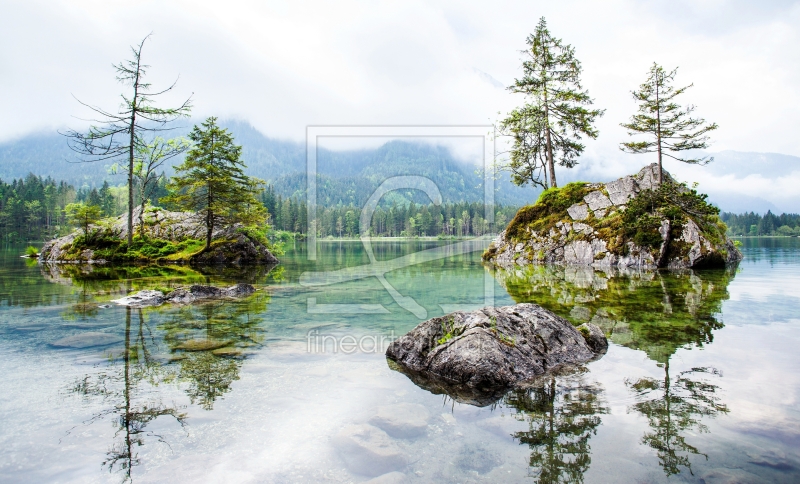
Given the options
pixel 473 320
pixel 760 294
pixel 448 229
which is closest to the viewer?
pixel 473 320

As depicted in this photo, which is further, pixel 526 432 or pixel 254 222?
pixel 254 222

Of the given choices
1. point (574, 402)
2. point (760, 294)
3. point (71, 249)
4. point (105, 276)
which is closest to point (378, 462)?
point (574, 402)

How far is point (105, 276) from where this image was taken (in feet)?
68.5

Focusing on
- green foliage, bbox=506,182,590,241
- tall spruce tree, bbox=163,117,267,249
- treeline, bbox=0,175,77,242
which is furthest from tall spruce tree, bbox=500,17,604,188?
treeline, bbox=0,175,77,242

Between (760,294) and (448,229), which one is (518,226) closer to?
(760,294)

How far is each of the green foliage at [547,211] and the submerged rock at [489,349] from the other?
2488 centimetres

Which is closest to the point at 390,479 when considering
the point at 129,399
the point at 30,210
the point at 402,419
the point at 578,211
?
the point at 402,419

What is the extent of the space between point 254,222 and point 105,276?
12.0 m

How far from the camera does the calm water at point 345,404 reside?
3799mm

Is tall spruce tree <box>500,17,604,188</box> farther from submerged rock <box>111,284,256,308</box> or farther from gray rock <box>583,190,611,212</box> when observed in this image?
submerged rock <box>111,284,256,308</box>

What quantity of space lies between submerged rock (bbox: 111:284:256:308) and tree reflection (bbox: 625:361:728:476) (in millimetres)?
12261

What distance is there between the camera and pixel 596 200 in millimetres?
29703

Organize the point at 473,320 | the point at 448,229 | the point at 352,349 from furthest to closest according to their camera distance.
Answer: the point at 448,229, the point at 352,349, the point at 473,320

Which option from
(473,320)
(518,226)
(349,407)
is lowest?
(349,407)
